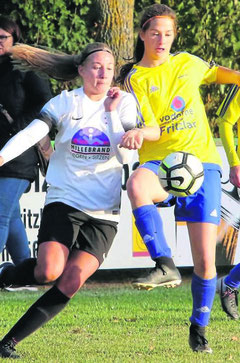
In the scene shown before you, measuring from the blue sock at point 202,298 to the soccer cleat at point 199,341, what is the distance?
0.04 metres

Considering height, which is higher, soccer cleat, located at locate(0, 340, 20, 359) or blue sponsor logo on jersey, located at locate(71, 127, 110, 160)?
blue sponsor logo on jersey, located at locate(71, 127, 110, 160)

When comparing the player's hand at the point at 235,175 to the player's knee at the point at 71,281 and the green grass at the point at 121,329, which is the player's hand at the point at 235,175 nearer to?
the green grass at the point at 121,329

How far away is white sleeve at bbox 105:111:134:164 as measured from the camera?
6.25 meters

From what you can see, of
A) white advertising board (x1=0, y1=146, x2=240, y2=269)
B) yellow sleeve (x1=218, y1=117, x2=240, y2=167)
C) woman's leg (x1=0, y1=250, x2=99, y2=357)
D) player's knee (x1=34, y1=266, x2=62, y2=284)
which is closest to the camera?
player's knee (x1=34, y1=266, x2=62, y2=284)

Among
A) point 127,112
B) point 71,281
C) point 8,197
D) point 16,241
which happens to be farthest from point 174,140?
point 16,241

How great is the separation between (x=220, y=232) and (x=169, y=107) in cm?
372

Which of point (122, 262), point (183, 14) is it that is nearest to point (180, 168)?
point (122, 262)

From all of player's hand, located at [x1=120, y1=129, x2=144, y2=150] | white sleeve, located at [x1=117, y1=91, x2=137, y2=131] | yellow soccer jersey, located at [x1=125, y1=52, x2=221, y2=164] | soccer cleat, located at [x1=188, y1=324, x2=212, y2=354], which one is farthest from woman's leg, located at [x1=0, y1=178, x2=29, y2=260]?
player's hand, located at [x1=120, y1=129, x2=144, y2=150]

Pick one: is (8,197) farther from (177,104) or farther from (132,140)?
(132,140)

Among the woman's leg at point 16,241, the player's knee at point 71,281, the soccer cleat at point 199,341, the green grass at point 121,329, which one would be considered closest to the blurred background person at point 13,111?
the woman's leg at point 16,241

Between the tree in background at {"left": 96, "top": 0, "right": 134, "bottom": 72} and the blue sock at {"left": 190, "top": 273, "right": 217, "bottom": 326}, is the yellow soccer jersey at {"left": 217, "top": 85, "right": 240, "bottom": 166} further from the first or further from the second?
the tree in background at {"left": 96, "top": 0, "right": 134, "bottom": 72}

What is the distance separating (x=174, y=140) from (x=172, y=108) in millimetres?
207

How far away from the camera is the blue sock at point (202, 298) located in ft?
22.0

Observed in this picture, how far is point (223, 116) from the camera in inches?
289
